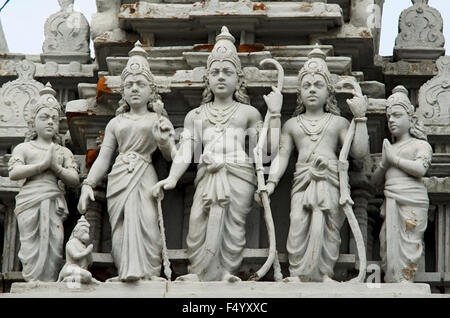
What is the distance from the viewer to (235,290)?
77.0 ft

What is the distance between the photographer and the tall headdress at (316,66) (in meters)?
24.8

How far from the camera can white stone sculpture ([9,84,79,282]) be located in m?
24.5

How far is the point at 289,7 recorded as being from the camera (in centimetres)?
2634

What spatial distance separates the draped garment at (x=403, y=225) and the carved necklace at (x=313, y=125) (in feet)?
3.44

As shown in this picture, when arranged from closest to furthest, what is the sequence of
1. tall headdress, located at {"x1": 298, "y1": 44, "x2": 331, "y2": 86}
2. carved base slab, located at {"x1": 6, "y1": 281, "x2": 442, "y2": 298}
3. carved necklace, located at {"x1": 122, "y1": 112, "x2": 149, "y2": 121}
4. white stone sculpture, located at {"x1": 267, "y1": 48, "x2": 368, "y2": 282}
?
carved base slab, located at {"x1": 6, "y1": 281, "x2": 442, "y2": 298} → white stone sculpture, located at {"x1": 267, "y1": 48, "x2": 368, "y2": 282} → tall headdress, located at {"x1": 298, "y1": 44, "x2": 331, "y2": 86} → carved necklace, located at {"x1": 122, "y1": 112, "x2": 149, "y2": 121}

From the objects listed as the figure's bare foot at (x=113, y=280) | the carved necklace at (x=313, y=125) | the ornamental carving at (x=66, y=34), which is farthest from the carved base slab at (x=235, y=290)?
the ornamental carving at (x=66, y=34)

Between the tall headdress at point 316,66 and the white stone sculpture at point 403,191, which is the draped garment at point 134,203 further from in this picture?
the white stone sculpture at point 403,191

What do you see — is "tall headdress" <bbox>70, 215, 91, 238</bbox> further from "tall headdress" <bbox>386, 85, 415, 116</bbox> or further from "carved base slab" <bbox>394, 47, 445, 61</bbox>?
"carved base slab" <bbox>394, 47, 445, 61</bbox>

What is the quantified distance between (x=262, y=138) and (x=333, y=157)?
90 centimetres

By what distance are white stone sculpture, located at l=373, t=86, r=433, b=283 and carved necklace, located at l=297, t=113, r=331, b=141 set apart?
2.53 feet

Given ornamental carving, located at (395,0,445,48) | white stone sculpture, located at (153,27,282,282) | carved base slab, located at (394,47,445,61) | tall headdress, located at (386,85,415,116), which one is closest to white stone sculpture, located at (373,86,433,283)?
tall headdress, located at (386,85,415,116)

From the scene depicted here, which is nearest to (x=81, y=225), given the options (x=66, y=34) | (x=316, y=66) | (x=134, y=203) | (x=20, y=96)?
(x=134, y=203)

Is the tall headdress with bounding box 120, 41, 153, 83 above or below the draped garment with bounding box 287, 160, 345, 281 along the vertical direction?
above

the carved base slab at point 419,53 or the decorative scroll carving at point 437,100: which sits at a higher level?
the carved base slab at point 419,53
